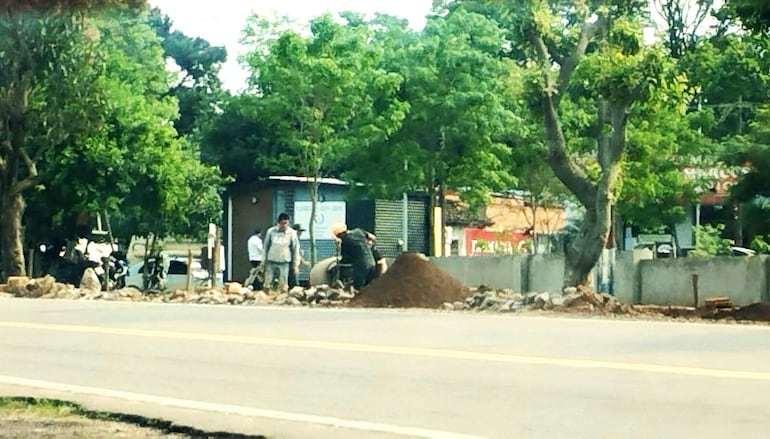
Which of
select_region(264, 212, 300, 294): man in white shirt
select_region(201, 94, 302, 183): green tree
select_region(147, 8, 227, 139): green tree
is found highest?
select_region(147, 8, 227, 139): green tree

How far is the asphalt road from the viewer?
321 inches

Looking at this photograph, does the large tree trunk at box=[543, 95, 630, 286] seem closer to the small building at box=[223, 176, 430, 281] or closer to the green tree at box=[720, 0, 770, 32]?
the green tree at box=[720, 0, 770, 32]

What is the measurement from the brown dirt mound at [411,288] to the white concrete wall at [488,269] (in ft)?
21.1

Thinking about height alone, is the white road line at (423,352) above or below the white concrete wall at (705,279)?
below

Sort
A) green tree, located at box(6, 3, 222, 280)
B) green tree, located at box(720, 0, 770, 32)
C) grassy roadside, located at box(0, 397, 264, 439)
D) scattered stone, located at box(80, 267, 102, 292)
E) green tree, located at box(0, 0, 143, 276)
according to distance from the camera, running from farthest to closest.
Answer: green tree, located at box(6, 3, 222, 280) → green tree, located at box(0, 0, 143, 276) → scattered stone, located at box(80, 267, 102, 292) → green tree, located at box(720, 0, 770, 32) → grassy roadside, located at box(0, 397, 264, 439)

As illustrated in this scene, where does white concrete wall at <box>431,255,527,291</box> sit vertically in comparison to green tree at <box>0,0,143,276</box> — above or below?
below

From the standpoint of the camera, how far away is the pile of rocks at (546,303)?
61.5 ft

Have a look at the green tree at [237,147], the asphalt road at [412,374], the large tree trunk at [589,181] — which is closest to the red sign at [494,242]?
the green tree at [237,147]

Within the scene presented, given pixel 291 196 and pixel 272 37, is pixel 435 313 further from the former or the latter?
pixel 291 196

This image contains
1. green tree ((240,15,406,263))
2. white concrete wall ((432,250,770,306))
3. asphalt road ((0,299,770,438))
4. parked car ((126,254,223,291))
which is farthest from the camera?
parked car ((126,254,223,291))

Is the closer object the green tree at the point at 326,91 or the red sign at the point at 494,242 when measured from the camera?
the green tree at the point at 326,91

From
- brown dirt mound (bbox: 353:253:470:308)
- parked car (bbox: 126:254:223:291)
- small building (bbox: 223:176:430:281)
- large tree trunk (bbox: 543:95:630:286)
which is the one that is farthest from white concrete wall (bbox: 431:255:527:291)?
parked car (bbox: 126:254:223:291)

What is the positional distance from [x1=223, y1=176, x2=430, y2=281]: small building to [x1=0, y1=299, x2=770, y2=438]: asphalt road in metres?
26.0

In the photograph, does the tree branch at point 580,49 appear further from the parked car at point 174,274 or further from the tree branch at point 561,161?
the parked car at point 174,274
